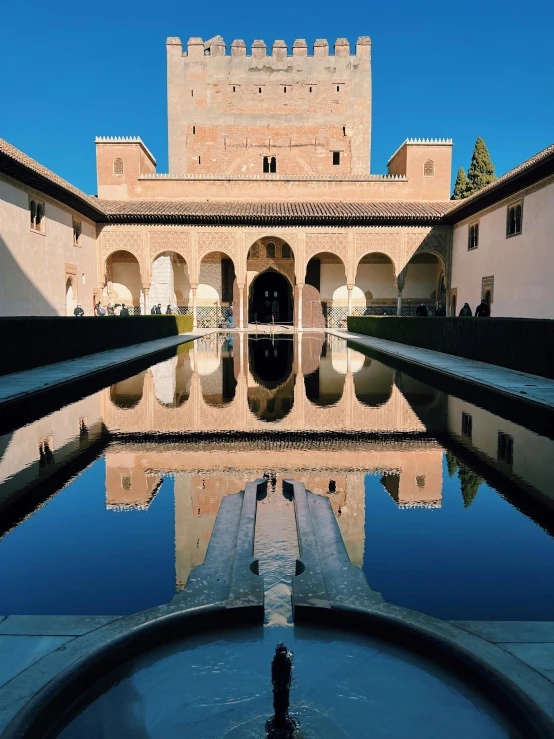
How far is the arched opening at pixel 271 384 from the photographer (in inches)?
278

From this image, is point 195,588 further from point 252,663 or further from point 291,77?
point 291,77

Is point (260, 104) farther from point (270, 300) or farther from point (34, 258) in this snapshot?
point (34, 258)

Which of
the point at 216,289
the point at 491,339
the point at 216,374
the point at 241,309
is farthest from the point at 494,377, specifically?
the point at 216,289

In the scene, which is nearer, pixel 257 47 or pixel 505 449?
pixel 505 449

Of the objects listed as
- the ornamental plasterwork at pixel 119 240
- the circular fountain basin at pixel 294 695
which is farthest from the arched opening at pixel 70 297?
the circular fountain basin at pixel 294 695

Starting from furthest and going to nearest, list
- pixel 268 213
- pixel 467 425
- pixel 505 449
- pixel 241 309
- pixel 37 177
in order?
pixel 241 309 → pixel 268 213 → pixel 37 177 → pixel 467 425 → pixel 505 449

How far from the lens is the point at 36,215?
17.8m

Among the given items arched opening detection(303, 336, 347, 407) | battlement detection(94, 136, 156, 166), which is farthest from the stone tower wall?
arched opening detection(303, 336, 347, 407)

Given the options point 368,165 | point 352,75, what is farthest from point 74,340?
point 352,75

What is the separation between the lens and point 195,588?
237 centimetres

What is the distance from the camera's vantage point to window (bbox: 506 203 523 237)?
17.6 m

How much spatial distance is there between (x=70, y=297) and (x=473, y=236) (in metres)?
15.8

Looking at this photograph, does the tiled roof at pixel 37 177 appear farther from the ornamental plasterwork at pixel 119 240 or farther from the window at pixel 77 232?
the ornamental plasterwork at pixel 119 240

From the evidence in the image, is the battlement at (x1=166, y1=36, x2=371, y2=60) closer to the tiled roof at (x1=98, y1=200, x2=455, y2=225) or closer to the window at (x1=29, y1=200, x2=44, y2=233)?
the tiled roof at (x1=98, y1=200, x2=455, y2=225)
